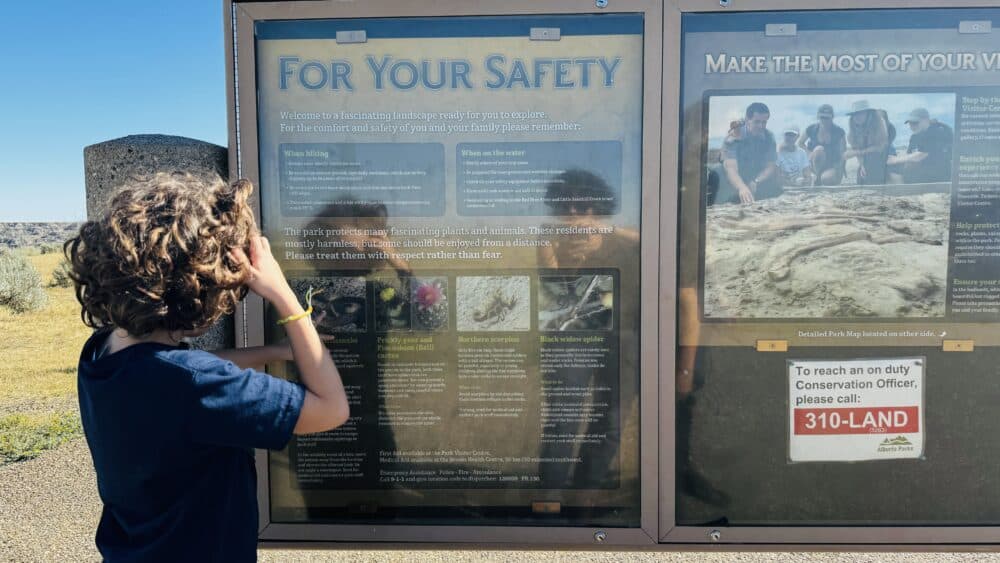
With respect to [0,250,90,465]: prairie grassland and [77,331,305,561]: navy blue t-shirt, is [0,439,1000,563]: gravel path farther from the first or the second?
[77,331,305,561]: navy blue t-shirt

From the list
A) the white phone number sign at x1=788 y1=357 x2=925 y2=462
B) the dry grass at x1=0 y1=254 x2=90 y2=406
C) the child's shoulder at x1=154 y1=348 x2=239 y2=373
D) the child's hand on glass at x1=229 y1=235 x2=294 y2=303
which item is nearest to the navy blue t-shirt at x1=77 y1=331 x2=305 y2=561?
the child's shoulder at x1=154 y1=348 x2=239 y2=373

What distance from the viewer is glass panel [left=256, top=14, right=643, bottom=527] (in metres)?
2.39

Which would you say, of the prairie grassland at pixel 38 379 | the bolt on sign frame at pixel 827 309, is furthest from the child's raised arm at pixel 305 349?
the prairie grassland at pixel 38 379

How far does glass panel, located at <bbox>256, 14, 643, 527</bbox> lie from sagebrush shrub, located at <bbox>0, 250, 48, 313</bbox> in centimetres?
1604

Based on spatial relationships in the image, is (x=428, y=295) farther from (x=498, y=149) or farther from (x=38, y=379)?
(x=38, y=379)

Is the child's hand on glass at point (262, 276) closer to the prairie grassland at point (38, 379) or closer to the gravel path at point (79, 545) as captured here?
the gravel path at point (79, 545)

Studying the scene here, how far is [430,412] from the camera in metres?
2.47

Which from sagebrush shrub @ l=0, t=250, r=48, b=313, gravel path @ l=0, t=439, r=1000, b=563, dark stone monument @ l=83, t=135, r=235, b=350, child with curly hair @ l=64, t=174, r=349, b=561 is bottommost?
gravel path @ l=0, t=439, r=1000, b=563

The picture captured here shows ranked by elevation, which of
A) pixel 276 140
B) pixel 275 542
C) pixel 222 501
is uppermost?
pixel 276 140

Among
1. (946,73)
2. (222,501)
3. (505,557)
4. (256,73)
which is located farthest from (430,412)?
(946,73)

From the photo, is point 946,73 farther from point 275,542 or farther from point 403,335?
point 275,542

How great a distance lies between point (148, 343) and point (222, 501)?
0.48 meters

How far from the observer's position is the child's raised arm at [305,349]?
1.66 metres

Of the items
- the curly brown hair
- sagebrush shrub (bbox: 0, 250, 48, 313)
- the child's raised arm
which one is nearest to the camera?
the curly brown hair
